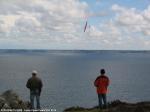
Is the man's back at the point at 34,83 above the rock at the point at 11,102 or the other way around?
above

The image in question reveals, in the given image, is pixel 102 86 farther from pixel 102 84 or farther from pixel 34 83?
pixel 34 83

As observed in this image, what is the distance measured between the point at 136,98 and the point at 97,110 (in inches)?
1809

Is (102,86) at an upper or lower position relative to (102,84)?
lower

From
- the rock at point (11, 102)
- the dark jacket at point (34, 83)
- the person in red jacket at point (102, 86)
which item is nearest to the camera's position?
the dark jacket at point (34, 83)

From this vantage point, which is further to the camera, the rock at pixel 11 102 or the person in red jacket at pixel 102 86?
the person in red jacket at pixel 102 86

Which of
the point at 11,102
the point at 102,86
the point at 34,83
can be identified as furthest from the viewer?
the point at 11,102

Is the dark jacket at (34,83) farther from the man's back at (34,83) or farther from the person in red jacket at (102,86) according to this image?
the person in red jacket at (102,86)

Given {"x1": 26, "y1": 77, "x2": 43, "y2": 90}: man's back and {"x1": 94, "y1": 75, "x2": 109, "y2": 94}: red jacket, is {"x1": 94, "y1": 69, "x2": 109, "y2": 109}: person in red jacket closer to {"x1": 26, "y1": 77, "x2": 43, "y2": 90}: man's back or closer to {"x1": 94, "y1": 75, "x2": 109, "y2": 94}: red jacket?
{"x1": 94, "y1": 75, "x2": 109, "y2": 94}: red jacket

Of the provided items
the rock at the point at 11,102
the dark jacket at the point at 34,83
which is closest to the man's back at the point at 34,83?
the dark jacket at the point at 34,83

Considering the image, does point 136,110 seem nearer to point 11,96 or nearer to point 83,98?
point 11,96

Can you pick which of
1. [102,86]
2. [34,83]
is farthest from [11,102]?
[102,86]

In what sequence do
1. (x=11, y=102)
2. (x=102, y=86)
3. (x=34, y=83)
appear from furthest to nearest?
(x=11, y=102) → (x=102, y=86) → (x=34, y=83)

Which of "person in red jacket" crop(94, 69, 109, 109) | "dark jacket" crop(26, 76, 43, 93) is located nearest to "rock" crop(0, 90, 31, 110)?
"dark jacket" crop(26, 76, 43, 93)

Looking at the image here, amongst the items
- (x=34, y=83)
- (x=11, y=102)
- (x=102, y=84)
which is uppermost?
(x=34, y=83)
